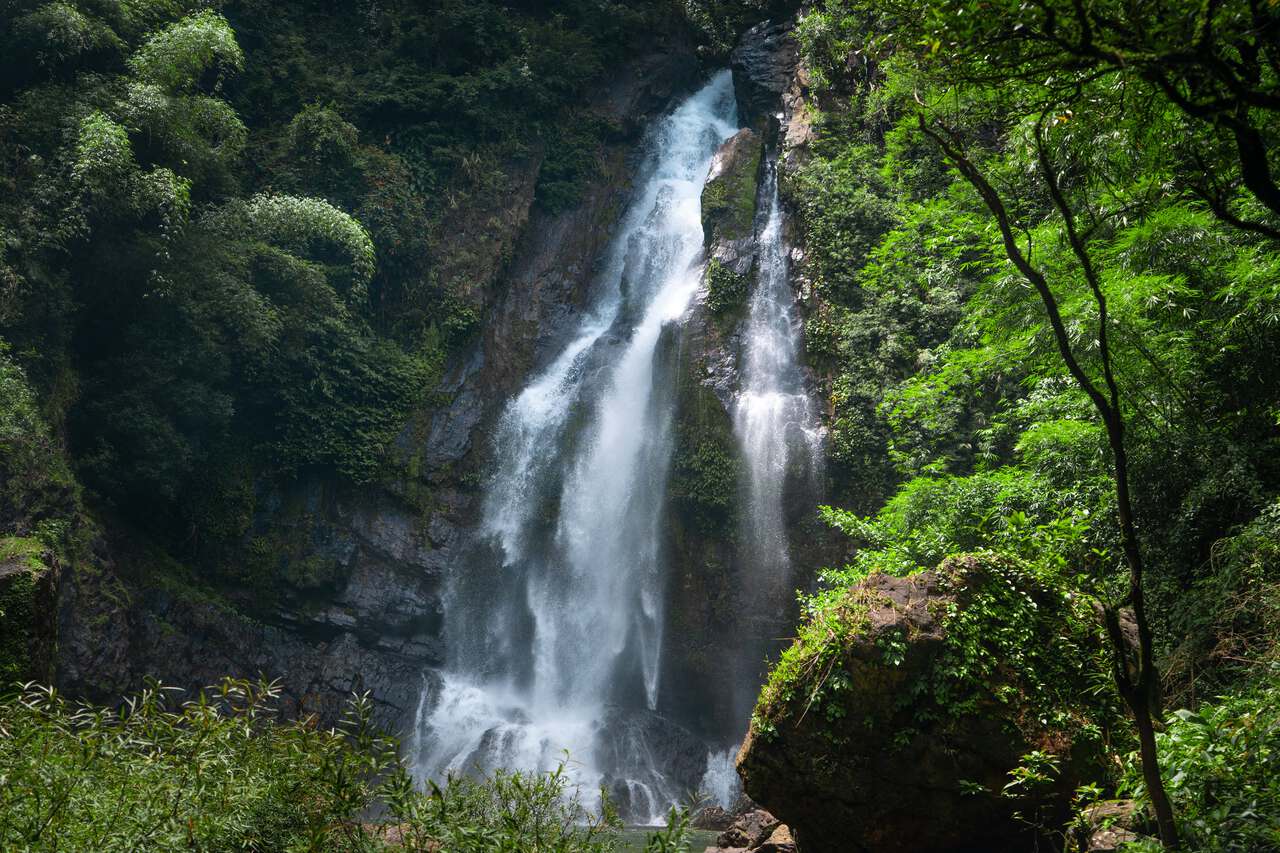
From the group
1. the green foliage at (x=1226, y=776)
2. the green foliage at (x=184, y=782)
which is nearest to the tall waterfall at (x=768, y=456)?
the green foliage at (x=1226, y=776)

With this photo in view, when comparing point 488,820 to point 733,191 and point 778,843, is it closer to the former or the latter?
point 778,843

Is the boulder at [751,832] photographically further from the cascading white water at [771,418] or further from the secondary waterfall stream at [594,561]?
the cascading white water at [771,418]

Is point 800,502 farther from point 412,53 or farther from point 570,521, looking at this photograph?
point 412,53

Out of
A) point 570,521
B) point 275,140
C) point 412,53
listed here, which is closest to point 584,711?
point 570,521

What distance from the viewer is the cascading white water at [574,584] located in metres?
16.1

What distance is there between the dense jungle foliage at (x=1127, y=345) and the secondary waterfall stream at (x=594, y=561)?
3.91m

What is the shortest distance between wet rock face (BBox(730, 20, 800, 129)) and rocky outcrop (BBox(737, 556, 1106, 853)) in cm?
1926

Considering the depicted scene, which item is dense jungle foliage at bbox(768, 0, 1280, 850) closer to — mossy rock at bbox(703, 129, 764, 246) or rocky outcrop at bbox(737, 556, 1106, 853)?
rocky outcrop at bbox(737, 556, 1106, 853)

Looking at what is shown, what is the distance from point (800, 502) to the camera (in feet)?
50.3

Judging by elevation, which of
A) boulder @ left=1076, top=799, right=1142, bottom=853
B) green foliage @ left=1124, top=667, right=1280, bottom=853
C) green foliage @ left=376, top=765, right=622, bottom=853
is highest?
green foliage @ left=1124, top=667, right=1280, bottom=853

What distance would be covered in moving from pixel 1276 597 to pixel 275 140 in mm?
22111

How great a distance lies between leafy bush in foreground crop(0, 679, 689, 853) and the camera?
122 inches

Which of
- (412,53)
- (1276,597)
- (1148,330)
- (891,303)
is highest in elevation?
(412,53)

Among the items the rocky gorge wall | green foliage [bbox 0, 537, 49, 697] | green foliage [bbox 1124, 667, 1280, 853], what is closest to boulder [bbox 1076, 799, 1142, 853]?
green foliage [bbox 1124, 667, 1280, 853]
